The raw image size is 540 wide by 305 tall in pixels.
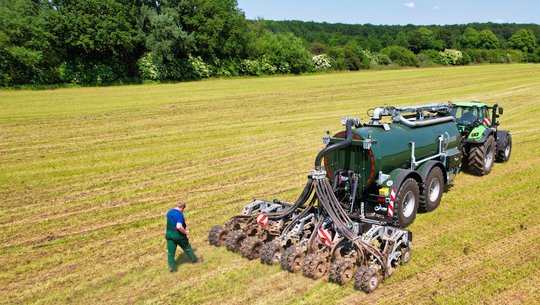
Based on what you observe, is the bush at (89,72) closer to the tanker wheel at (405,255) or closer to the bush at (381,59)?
the bush at (381,59)

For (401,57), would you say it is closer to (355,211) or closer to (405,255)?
(355,211)

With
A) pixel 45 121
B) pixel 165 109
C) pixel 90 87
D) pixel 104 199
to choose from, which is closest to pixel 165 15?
pixel 90 87

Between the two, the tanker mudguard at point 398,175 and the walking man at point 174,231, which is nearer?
the walking man at point 174,231

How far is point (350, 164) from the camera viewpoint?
9.48m

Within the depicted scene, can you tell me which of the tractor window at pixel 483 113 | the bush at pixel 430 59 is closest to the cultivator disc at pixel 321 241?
the tractor window at pixel 483 113

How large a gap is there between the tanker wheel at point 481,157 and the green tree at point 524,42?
349ft

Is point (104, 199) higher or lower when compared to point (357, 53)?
lower

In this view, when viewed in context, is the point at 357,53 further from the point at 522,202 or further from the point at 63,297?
the point at 63,297

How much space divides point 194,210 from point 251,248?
3.65 metres

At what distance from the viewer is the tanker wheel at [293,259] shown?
320 inches

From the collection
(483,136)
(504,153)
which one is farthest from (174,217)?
(504,153)

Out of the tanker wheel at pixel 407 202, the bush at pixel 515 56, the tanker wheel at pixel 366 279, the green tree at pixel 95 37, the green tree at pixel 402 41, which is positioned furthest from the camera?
the green tree at pixel 402 41

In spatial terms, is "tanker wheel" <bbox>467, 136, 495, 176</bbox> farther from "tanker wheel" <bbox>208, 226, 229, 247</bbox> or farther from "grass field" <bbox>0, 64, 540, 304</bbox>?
"tanker wheel" <bbox>208, 226, 229, 247</bbox>

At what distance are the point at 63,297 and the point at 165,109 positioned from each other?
78.2 feet
